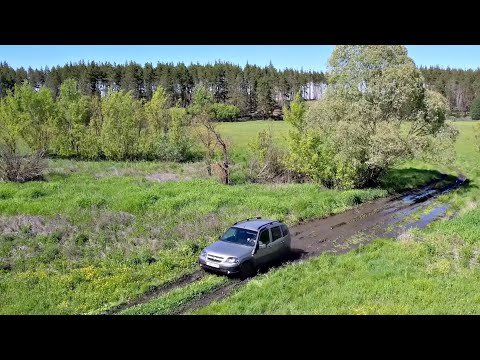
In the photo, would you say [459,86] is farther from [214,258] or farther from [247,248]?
[214,258]

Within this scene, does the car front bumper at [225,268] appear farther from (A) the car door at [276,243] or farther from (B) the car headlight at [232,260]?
(A) the car door at [276,243]

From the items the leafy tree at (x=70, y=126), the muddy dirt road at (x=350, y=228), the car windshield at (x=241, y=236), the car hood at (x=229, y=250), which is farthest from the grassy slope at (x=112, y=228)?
the leafy tree at (x=70, y=126)

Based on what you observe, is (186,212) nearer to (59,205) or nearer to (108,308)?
(59,205)

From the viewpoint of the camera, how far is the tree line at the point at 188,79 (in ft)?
233

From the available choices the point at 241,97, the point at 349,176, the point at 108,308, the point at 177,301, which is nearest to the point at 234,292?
the point at 177,301

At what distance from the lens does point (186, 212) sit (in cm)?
1753

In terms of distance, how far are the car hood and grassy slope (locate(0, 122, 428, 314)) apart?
43.2 inches

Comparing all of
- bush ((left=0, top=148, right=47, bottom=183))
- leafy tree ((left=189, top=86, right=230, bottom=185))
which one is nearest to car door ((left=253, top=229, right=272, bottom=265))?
leafy tree ((left=189, top=86, right=230, bottom=185))

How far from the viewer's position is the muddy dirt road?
11.0m

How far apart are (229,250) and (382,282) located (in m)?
4.14

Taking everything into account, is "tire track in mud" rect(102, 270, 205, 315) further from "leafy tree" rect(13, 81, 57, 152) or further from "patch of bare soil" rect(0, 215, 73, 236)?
"leafy tree" rect(13, 81, 57, 152)

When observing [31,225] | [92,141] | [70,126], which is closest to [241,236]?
[31,225]

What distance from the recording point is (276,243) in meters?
12.7

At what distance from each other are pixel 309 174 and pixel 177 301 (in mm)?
16798
